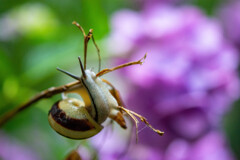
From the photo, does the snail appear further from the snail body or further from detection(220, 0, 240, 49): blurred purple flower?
detection(220, 0, 240, 49): blurred purple flower

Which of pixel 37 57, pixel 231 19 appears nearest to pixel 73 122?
pixel 37 57

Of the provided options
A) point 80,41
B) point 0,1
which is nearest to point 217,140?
point 80,41

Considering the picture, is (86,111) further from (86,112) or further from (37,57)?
(37,57)


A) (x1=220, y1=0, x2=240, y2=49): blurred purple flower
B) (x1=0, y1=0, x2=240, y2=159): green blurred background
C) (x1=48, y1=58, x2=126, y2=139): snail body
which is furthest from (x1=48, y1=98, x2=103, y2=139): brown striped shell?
(x1=220, y1=0, x2=240, y2=49): blurred purple flower

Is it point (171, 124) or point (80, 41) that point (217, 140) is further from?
point (80, 41)

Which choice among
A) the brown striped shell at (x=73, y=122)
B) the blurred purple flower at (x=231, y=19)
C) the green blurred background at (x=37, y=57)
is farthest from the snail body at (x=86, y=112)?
the blurred purple flower at (x=231, y=19)

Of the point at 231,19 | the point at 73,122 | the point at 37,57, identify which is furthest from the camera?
the point at 231,19
